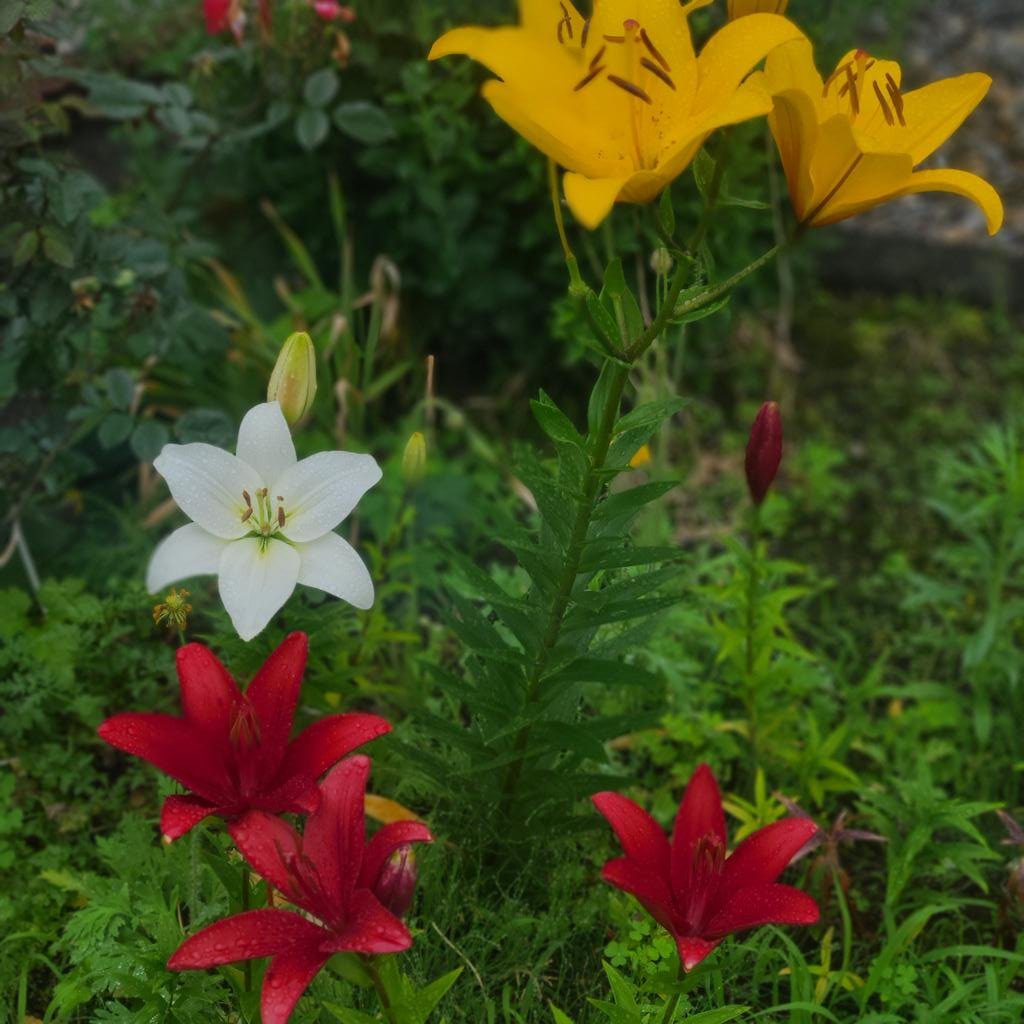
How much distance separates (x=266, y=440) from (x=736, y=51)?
0.61 m

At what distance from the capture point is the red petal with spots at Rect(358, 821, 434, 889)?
3.80 feet

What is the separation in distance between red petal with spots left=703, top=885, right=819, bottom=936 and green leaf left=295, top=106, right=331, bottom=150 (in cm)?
158

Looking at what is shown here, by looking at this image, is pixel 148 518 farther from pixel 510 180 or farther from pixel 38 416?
pixel 510 180

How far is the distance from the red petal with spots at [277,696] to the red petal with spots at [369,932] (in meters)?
0.17

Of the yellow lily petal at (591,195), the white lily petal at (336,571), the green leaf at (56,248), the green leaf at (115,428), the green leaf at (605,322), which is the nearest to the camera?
the yellow lily petal at (591,195)

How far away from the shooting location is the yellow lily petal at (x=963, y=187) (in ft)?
3.65

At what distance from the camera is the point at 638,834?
4.06 feet

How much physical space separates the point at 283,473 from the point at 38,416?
943 millimetres

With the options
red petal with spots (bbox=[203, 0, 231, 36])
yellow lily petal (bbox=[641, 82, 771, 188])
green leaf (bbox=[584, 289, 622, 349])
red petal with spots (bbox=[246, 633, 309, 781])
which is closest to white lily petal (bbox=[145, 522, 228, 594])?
red petal with spots (bbox=[246, 633, 309, 781])

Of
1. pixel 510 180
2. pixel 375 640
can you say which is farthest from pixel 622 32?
pixel 510 180

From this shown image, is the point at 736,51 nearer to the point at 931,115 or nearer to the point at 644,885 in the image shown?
the point at 931,115

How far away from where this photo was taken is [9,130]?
179 centimetres

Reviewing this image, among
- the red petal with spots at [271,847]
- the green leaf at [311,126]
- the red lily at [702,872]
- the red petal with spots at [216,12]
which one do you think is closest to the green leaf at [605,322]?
the red lily at [702,872]

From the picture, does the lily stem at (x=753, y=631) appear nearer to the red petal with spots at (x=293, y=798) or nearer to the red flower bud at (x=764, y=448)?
the red flower bud at (x=764, y=448)
